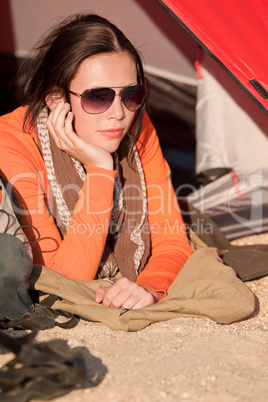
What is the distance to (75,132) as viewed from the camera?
1962 mm

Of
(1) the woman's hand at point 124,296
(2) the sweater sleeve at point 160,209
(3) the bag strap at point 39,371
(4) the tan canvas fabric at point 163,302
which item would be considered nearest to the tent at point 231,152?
(2) the sweater sleeve at point 160,209

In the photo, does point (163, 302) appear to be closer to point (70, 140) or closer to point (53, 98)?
point (70, 140)

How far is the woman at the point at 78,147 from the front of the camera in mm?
1862

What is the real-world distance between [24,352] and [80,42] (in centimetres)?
100

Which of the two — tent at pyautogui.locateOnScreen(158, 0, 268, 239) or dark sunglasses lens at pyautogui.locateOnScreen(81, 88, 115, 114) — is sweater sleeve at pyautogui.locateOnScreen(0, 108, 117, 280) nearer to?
dark sunglasses lens at pyautogui.locateOnScreen(81, 88, 115, 114)

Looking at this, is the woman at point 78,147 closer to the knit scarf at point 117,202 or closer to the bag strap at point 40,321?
the knit scarf at point 117,202

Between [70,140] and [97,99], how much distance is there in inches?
6.5

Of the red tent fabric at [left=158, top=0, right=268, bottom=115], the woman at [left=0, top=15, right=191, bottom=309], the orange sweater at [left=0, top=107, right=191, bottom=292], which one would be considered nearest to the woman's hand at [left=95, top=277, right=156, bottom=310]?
the woman at [left=0, top=15, right=191, bottom=309]

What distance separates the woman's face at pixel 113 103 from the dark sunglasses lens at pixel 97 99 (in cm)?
2

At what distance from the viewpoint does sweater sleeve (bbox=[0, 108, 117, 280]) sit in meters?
1.87

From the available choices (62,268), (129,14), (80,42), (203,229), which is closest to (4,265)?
(62,268)

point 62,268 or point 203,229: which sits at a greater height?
point 62,268

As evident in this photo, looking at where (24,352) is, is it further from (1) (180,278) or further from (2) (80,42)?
(2) (80,42)

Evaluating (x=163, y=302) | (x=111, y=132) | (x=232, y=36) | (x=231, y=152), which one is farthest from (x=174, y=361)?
(x=231, y=152)
